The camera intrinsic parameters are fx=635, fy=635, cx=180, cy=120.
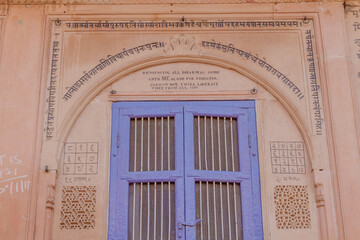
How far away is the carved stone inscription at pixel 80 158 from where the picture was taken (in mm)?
6434

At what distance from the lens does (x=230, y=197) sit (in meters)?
6.37

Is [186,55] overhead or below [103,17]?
below

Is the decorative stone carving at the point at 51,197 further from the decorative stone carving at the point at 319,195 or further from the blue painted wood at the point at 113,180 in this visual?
the decorative stone carving at the point at 319,195

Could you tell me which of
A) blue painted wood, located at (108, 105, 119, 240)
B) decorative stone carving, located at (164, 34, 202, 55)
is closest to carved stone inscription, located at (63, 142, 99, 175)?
blue painted wood, located at (108, 105, 119, 240)

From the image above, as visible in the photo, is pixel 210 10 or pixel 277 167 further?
pixel 210 10

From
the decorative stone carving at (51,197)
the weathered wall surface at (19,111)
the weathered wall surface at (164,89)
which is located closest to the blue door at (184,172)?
the weathered wall surface at (164,89)

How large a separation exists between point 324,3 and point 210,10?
4.25 feet

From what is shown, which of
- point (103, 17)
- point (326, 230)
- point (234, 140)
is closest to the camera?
point (326, 230)

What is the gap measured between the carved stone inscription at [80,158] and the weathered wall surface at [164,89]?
10mm


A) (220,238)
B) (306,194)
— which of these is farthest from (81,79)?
(306,194)

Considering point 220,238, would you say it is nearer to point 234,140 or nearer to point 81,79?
point 234,140

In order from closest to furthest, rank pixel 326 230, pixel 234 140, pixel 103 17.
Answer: pixel 326 230 < pixel 234 140 < pixel 103 17

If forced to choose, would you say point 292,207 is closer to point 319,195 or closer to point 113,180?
point 319,195

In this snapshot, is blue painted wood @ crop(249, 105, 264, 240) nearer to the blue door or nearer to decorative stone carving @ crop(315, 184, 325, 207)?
the blue door
